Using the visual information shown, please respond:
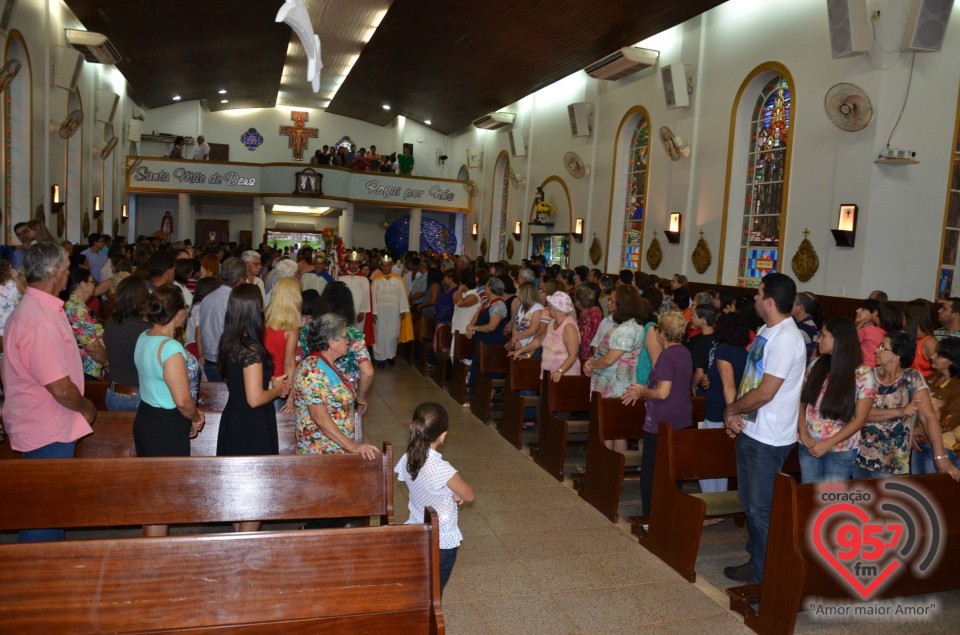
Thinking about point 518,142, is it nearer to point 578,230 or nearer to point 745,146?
point 578,230

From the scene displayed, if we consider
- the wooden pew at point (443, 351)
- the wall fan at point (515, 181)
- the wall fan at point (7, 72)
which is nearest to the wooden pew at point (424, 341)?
the wooden pew at point (443, 351)

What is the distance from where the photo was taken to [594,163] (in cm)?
1498

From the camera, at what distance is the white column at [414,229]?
73.6 feet

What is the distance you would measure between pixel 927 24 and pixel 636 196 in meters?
6.36

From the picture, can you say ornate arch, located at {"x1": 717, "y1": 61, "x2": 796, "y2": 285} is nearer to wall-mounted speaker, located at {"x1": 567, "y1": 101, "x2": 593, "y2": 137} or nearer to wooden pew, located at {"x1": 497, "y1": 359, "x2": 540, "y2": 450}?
wall-mounted speaker, located at {"x1": 567, "y1": 101, "x2": 593, "y2": 137}

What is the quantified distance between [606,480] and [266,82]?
1943cm

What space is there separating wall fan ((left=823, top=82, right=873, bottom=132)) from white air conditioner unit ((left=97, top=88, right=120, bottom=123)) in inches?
579

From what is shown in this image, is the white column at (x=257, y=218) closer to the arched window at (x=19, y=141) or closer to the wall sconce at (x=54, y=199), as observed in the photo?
the wall sconce at (x=54, y=199)

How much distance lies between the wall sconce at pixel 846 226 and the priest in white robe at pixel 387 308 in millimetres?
5716

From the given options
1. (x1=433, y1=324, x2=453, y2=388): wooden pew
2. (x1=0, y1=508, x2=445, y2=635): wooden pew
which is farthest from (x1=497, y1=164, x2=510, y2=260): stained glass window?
(x1=0, y1=508, x2=445, y2=635): wooden pew

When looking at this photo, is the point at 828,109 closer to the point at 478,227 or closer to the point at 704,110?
the point at 704,110

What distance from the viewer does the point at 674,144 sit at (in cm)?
1193

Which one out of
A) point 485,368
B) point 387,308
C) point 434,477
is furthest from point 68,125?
point 434,477

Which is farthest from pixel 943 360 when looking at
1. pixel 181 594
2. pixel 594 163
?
pixel 594 163
